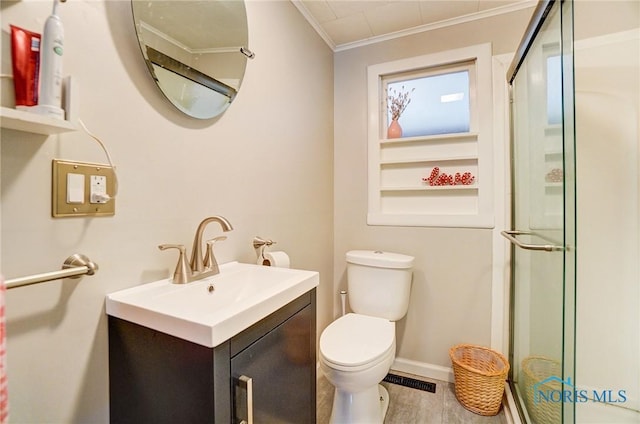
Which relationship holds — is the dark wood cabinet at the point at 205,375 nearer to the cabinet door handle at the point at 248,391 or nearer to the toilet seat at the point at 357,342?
the cabinet door handle at the point at 248,391

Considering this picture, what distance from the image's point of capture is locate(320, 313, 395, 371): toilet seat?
124 cm

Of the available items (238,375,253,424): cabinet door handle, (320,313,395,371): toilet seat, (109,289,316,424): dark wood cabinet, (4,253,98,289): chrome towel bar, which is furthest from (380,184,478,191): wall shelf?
(4,253,98,289): chrome towel bar

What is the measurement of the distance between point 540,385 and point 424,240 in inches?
35.6

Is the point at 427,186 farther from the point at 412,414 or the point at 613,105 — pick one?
the point at 412,414

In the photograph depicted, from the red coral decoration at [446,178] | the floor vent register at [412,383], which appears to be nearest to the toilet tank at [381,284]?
the floor vent register at [412,383]

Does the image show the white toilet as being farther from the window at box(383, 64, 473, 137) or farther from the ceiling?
the ceiling

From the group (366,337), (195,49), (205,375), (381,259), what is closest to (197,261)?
(205,375)

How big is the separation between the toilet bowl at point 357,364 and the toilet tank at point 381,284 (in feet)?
0.54

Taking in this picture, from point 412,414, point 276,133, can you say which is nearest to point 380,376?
point 412,414

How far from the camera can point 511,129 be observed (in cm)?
171

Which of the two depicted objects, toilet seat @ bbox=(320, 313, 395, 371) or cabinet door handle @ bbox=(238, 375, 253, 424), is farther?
toilet seat @ bbox=(320, 313, 395, 371)

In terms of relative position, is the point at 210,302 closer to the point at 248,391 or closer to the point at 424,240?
the point at 248,391

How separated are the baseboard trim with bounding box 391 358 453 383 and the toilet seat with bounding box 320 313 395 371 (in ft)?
1.80

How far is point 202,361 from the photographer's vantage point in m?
0.64
